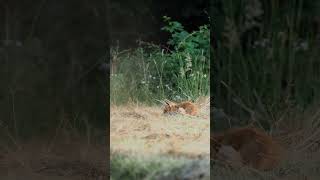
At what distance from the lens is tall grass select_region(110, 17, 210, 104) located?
234 centimetres

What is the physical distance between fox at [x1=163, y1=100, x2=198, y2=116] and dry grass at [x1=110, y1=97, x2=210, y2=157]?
0.07ft

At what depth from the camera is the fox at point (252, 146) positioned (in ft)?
8.00

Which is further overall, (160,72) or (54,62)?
(54,62)

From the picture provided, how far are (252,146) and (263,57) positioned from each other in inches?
14.4

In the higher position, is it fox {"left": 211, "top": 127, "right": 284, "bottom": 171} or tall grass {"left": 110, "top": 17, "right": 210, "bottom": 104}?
tall grass {"left": 110, "top": 17, "right": 210, "bottom": 104}

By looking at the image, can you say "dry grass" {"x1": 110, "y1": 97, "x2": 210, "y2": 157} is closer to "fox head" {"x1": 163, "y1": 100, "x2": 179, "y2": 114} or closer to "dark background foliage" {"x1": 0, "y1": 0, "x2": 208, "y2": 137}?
"fox head" {"x1": 163, "y1": 100, "x2": 179, "y2": 114}

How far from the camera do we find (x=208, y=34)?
7.64 feet

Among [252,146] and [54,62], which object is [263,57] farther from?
[54,62]

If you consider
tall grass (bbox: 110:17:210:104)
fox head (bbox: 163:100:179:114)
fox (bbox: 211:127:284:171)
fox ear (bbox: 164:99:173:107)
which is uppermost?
tall grass (bbox: 110:17:210:104)

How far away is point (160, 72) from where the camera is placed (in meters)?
2.35

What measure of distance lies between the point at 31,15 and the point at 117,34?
1.29ft

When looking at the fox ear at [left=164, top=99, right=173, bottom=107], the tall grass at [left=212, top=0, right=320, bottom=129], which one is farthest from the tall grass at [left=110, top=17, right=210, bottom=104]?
the tall grass at [left=212, top=0, right=320, bottom=129]

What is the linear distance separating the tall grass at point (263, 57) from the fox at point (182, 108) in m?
0.14

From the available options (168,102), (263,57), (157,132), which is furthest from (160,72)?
(263,57)
